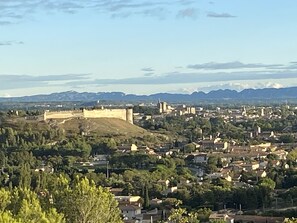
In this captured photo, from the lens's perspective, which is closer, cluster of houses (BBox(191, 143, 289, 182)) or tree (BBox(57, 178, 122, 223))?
tree (BBox(57, 178, 122, 223))

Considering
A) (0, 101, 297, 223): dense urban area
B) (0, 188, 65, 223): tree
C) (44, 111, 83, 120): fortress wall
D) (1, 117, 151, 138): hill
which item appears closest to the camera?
(0, 188, 65, 223): tree

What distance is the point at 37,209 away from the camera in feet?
57.2

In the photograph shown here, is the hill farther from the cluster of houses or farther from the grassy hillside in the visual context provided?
the cluster of houses

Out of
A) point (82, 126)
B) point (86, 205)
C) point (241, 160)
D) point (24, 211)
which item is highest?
point (24, 211)

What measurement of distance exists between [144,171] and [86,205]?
34.3 m

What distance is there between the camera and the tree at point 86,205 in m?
19.1

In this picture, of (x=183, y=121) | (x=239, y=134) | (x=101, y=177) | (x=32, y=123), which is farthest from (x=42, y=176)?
(x=183, y=121)

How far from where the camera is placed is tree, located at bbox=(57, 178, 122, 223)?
19062 millimetres

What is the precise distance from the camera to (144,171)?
5328 cm

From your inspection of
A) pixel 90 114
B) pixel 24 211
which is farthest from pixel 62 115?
pixel 24 211

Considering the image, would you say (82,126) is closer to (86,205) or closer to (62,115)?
(62,115)

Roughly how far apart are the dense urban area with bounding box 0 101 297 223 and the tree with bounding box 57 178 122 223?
3 centimetres

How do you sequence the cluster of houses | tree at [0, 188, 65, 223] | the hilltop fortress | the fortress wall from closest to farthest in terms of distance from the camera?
tree at [0, 188, 65, 223]
the cluster of houses
the fortress wall
the hilltop fortress

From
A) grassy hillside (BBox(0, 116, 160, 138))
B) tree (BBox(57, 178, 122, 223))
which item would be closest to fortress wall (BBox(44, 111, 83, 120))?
grassy hillside (BBox(0, 116, 160, 138))
